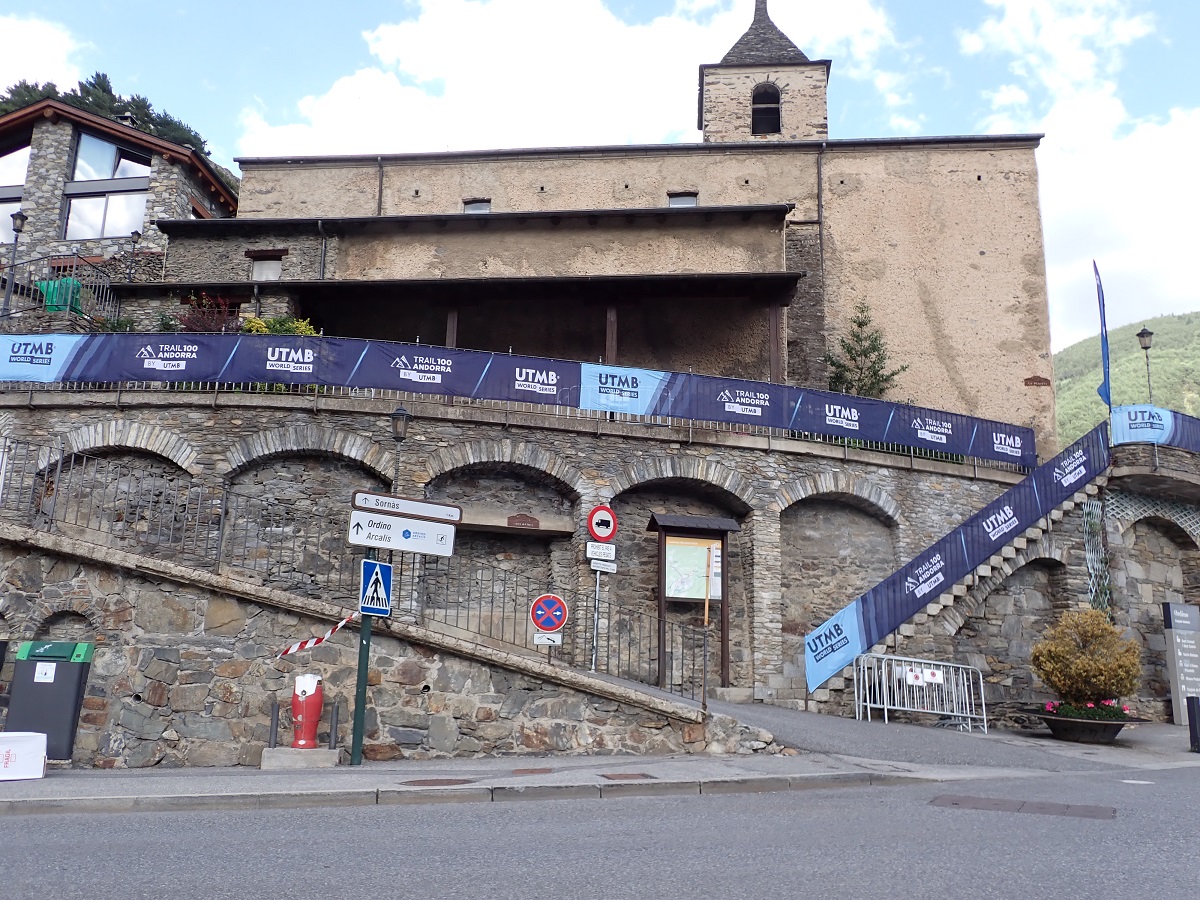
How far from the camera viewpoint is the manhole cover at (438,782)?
326 inches

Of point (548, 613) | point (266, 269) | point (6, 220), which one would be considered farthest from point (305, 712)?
point (6, 220)

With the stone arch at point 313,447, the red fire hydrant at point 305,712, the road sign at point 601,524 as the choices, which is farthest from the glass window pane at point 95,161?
the red fire hydrant at point 305,712

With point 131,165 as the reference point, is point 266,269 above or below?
below

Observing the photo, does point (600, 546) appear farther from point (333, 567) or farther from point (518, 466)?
point (333, 567)

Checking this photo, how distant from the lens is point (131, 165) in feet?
90.7

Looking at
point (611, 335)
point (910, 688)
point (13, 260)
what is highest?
point (13, 260)

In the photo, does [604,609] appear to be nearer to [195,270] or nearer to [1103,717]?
[1103,717]

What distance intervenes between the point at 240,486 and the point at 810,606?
32.9ft

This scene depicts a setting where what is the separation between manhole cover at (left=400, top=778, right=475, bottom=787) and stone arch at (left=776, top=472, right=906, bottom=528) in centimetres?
957

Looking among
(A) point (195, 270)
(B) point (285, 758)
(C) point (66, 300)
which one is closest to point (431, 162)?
(A) point (195, 270)

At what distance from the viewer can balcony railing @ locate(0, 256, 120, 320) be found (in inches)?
847

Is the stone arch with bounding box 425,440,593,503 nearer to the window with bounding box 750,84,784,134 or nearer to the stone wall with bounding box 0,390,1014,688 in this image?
the stone wall with bounding box 0,390,1014,688

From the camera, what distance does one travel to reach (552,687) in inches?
420

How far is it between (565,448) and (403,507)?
6.17 m
